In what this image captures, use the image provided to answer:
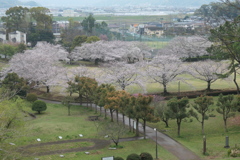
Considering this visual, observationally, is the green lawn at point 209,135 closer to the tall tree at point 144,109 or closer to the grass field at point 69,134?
the grass field at point 69,134

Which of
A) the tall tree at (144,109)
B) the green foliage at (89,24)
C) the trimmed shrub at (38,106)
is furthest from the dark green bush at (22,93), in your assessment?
the green foliage at (89,24)

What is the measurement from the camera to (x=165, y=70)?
38.3 metres

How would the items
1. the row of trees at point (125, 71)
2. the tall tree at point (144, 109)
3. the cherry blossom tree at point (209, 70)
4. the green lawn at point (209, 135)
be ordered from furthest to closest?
the row of trees at point (125, 71) → the cherry blossom tree at point (209, 70) → the tall tree at point (144, 109) → the green lawn at point (209, 135)

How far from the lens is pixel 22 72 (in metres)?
42.5

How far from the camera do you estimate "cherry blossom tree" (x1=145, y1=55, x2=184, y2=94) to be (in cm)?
3803

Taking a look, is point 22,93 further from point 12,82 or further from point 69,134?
point 69,134

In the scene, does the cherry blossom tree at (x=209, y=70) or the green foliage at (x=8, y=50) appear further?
the green foliage at (x=8, y=50)

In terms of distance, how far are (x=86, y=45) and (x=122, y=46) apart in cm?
634

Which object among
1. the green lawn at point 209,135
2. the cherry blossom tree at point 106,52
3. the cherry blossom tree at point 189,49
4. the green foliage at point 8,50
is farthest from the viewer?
the green foliage at point 8,50

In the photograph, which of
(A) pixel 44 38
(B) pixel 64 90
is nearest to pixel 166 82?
(B) pixel 64 90

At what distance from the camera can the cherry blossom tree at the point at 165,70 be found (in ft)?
125

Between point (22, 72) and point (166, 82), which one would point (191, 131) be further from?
point (22, 72)

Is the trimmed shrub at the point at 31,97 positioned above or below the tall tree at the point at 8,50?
below

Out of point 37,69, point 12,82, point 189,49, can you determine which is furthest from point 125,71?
point 189,49
